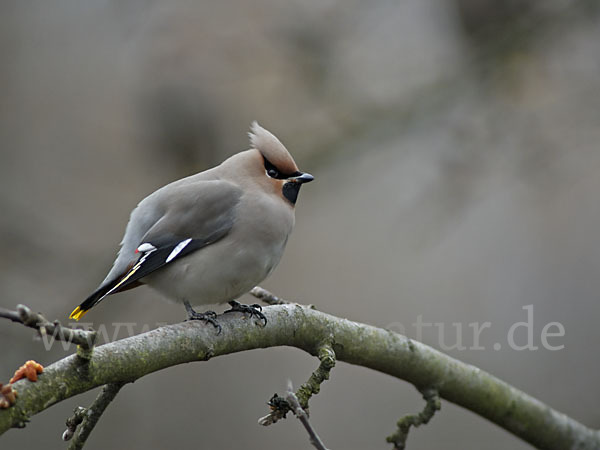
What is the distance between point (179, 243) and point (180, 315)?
2767mm

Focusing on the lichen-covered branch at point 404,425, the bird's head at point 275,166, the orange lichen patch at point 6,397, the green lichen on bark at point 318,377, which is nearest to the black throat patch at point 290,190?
the bird's head at point 275,166

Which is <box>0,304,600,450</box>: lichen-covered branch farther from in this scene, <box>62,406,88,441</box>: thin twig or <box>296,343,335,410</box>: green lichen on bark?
<box>62,406,88,441</box>: thin twig

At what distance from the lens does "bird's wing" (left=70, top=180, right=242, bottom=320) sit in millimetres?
3533

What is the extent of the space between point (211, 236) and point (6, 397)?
1602 millimetres

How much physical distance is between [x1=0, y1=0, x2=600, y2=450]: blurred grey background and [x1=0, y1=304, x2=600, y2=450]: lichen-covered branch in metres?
1.61

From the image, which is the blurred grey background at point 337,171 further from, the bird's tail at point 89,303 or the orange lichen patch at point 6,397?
the orange lichen patch at point 6,397

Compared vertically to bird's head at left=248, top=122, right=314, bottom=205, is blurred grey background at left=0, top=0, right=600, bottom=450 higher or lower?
higher

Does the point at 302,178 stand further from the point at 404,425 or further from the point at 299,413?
the point at 299,413

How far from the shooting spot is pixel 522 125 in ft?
15.8

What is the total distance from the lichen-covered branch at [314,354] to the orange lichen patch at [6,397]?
0.03 meters

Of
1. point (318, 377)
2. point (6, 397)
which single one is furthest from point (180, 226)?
point (6, 397)

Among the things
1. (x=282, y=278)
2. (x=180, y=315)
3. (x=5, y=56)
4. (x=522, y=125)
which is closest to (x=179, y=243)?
(x=522, y=125)

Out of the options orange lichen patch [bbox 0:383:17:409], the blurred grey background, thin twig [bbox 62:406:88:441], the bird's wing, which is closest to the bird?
the bird's wing

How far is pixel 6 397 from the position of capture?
2.19 m
